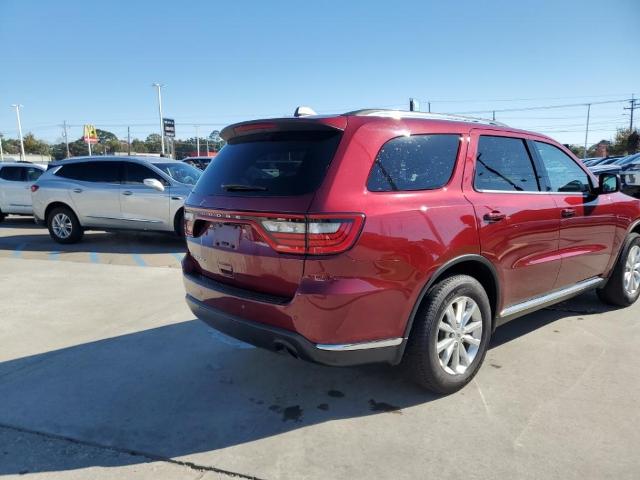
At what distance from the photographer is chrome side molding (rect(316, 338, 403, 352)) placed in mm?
2609

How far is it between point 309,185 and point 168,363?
6.74 ft

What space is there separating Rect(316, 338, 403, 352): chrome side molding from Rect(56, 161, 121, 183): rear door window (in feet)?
26.9

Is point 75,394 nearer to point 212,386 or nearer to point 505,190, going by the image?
point 212,386

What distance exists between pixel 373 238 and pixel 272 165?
82 cm

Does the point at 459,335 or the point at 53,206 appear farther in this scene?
the point at 53,206

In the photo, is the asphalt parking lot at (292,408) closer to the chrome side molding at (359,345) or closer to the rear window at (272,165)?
the chrome side molding at (359,345)

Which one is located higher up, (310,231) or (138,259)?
(310,231)

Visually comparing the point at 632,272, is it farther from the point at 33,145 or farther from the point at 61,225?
the point at 33,145

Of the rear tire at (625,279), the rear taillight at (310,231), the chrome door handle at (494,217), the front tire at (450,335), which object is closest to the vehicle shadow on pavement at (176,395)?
the front tire at (450,335)

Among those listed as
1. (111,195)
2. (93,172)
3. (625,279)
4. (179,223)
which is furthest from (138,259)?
(625,279)

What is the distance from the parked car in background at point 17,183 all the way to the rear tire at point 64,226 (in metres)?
3.66

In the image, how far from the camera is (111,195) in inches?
372

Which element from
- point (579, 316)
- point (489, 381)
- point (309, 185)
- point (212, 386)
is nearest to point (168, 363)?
point (212, 386)

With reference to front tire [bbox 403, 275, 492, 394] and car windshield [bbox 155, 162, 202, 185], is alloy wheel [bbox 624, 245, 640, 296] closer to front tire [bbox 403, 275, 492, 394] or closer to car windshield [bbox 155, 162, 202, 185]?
front tire [bbox 403, 275, 492, 394]
